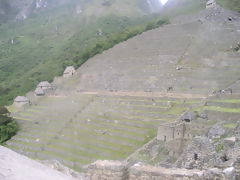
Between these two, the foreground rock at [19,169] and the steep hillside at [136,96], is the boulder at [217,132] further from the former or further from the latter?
the foreground rock at [19,169]

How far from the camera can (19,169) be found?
166 inches

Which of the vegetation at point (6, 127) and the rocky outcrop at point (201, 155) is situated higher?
the rocky outcrop at point (201, 155)

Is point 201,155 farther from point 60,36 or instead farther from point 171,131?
point 60,36

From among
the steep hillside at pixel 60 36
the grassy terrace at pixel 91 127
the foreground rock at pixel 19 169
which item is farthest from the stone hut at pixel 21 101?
the foreground rock at pixel 19 169

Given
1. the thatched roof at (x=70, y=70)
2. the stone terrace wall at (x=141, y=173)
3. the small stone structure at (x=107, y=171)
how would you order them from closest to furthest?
the stone terrace wall at (x=141, y=173), the small stone structure at (x=107, y=171), the thatched roof at (x=70, y=70)

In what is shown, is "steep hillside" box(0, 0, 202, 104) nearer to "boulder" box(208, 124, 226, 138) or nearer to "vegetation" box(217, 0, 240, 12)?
"vegetation" box(217, 0, 240, 12)

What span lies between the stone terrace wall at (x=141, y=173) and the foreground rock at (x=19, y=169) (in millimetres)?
1732

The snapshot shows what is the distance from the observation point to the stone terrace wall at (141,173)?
574cm

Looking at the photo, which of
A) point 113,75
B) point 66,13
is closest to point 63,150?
point 113,75

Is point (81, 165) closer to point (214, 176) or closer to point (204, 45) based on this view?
point (214, 176)

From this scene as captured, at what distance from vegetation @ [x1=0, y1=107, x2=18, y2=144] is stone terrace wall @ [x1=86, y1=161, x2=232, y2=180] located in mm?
23662

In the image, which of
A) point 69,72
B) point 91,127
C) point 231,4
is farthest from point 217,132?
point 231,4

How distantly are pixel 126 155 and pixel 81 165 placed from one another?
2.70 metres

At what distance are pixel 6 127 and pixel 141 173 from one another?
81.1 feet
